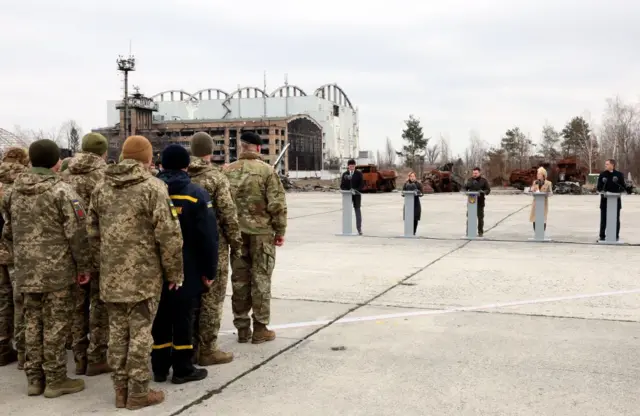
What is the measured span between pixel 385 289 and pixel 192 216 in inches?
163

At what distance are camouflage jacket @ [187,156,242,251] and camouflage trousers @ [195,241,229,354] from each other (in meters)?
0.20

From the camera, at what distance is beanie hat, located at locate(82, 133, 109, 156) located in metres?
5.17

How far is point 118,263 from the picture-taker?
4152 mm

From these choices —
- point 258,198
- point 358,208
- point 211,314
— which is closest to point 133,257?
point 211,314

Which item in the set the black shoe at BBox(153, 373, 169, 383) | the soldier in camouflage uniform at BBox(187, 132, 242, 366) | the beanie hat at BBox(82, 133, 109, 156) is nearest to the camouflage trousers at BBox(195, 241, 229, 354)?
the soldier in camouflage uniform at BBox(187, 132, 242, 366)

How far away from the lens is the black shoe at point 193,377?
464 centimetres

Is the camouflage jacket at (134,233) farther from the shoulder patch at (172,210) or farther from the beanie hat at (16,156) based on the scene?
the beanie hat at (16,156)

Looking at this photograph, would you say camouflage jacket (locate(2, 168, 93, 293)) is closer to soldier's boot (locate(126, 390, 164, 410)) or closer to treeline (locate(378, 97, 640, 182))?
soldier's boot (locate(126, 390, 164, 410))

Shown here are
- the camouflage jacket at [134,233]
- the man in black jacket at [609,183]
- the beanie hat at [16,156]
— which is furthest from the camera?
the man in black jacket at [609,183]

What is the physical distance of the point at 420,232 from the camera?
50.3 feet

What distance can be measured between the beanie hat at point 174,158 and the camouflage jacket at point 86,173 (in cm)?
91

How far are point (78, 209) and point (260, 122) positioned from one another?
97171 millimetres

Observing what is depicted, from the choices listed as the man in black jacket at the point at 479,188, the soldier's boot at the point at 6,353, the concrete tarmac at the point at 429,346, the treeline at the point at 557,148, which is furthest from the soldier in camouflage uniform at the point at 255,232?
the treeline at the point at 557,148

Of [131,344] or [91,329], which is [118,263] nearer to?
[131,344]
